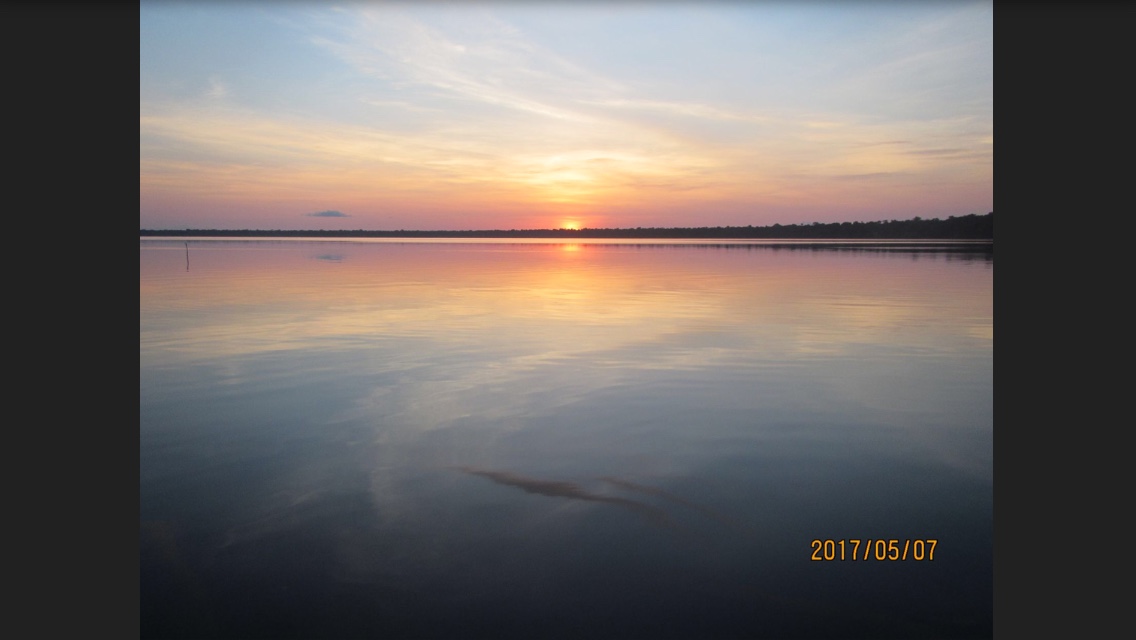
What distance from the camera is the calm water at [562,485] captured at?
4.41m

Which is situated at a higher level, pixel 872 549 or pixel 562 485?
pixel 562 485

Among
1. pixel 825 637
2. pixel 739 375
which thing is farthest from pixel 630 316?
pixel 825 637

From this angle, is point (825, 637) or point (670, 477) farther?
point (670, 477)

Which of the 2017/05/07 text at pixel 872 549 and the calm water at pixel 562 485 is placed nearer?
the calm water at pixel 562 485

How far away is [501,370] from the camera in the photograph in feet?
34.7

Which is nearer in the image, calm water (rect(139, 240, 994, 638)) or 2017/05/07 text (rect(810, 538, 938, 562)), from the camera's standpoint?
calm water (rect(139, 240, 994, 638))

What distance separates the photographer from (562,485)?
239 inches

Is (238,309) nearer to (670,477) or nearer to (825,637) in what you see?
(670,477)

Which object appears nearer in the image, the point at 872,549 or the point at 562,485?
the point at 872,549

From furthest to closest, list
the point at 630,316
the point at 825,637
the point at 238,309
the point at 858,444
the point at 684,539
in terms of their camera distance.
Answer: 1. the point at 238,309
2. the point at 630,316
3. the point at 858,444
4. the point at 684,539
5. the point at 825,637

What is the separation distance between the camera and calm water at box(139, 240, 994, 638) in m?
4.41
